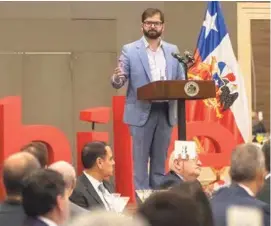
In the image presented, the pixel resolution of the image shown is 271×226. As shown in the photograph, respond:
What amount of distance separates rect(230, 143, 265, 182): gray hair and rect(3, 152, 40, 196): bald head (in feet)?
2.72

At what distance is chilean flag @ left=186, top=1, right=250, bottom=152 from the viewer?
22.6ft

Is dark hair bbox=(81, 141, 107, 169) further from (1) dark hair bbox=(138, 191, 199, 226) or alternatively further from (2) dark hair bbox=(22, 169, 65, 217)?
(1) dark hair bbox=(138, 191, 199, 226)

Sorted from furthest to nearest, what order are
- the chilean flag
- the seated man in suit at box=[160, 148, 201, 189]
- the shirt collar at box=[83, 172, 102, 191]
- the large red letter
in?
1. the chilean flag
2. the large red letter
3. the shirt collar at box=[83, 172, 102, 191]
4. the seated man in suit at box=[160, 148, 201, 189]

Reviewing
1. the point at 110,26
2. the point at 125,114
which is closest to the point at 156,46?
the point at 125,114

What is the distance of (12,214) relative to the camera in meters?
2.73

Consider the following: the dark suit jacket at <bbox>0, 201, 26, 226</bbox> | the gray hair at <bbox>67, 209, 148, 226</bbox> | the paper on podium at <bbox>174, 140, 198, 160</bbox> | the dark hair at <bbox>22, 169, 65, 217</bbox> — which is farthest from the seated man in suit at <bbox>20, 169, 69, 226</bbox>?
the paper on podium at <bbox>174, 140, 198, 160</bbox>

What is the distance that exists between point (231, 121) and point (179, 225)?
5357mm

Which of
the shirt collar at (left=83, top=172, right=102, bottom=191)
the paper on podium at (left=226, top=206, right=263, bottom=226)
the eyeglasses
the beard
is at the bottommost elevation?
the shirt collar at (left=83, top=172, right=102, bottom=191)

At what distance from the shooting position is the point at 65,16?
7746 millimetres

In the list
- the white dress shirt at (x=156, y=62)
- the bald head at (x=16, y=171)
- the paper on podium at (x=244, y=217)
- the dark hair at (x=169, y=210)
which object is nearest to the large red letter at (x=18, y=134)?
the white dress shirt at (x=156, y=62)

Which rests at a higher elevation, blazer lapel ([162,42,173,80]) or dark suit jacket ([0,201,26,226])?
blazer lapel ([162,42,173,80])

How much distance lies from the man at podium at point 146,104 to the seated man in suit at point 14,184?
4.97 feet

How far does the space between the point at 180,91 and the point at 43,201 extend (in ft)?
5.53

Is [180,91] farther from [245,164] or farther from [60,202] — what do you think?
[60,202]
